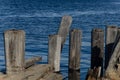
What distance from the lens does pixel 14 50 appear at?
1212 centimetres

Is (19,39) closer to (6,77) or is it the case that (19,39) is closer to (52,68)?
(6,77)

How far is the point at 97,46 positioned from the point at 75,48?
64 cm

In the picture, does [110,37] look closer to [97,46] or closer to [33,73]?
[97,46]

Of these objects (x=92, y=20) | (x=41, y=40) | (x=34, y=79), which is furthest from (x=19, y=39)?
(x=92, y=20)

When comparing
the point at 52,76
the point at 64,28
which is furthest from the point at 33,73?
the point at 64,28

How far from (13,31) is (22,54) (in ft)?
1.93

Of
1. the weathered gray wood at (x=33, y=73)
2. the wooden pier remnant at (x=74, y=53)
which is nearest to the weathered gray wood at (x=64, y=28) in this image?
the wooden pier remnant at (x=74, y=53)

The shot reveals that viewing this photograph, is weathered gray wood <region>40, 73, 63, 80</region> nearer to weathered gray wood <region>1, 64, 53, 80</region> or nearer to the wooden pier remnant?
weathered gray wood <region>1, 64, 53, 80</region>

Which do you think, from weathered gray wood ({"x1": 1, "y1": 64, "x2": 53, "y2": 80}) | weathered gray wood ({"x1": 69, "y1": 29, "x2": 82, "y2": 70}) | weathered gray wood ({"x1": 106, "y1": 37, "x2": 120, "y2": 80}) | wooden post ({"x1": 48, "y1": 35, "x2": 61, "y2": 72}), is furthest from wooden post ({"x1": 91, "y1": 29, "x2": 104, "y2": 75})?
weathered gray wood ({"x1": 106, "y1": 37, "x2": 120, "y2": 80})

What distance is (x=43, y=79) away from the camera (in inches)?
504

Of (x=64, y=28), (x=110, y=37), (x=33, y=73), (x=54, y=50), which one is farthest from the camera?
(x=64, y=28)

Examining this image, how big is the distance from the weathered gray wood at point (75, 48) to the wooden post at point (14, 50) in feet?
11.0

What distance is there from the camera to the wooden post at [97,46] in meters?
15.3

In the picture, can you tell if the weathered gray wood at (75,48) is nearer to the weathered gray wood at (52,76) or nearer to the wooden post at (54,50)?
the wooden post at (54,50)
